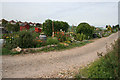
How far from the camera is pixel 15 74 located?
126 inches

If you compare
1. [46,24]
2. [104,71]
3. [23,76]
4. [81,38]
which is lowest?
[23,76]

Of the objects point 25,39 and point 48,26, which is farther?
point 48,26

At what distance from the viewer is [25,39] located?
6348 millimetres

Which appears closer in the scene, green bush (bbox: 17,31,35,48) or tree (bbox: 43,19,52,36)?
green bush (bbox: 17,31,35,48)

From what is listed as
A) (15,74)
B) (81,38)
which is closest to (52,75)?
(15,74)

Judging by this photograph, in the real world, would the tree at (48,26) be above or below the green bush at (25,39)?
above

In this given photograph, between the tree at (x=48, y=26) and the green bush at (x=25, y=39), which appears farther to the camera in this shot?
the tree at (x=48, y=26)

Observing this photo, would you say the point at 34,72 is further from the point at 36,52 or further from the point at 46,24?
the point at 46,24

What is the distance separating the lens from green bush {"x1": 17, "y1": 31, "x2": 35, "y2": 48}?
6.36 m

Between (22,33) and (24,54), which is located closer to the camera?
(24,54)

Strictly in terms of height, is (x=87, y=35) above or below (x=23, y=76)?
above

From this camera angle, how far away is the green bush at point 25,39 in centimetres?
636

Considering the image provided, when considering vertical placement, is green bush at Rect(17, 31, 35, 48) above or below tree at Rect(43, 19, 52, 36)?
below

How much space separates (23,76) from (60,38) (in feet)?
20.2
